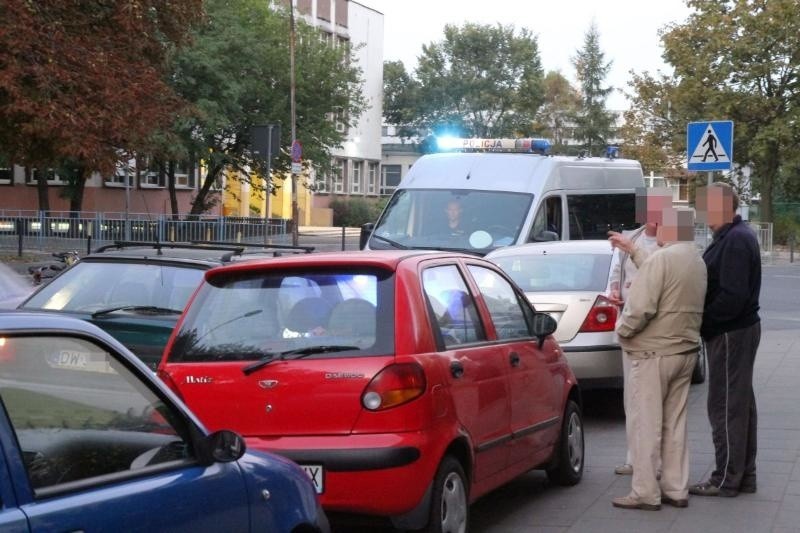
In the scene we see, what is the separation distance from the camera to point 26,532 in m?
3.32

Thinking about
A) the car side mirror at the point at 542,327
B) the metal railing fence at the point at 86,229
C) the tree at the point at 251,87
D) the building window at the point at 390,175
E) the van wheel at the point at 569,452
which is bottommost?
the van wheel at the point at 569,452

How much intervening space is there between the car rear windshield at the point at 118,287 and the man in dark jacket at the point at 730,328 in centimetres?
385

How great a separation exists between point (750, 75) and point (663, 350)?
49.4m

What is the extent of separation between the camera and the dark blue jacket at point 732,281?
804 cm

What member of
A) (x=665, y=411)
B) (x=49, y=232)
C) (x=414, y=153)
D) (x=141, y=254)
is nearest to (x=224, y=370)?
(x=665, y=411)

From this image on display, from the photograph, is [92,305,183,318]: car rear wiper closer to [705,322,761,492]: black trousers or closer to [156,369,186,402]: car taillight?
[156,369,186,402]: car taillight

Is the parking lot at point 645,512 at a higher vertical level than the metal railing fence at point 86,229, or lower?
lower

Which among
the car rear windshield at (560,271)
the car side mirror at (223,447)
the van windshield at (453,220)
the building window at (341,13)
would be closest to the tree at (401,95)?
the building window at (341,13)

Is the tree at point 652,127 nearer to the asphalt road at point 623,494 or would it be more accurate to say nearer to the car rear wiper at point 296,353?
the asphalt road at point 623,494

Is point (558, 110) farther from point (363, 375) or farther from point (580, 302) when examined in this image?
point (363, 375)

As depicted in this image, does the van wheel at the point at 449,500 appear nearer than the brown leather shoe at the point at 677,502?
Yes

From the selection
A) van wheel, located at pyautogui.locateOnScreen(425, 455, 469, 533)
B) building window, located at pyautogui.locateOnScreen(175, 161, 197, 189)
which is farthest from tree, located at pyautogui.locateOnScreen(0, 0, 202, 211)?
building window, located at pyautogui.locateOnScreen(175, 161, 197, 189)

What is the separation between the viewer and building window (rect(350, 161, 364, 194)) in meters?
80.4

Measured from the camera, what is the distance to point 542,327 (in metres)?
8.21
